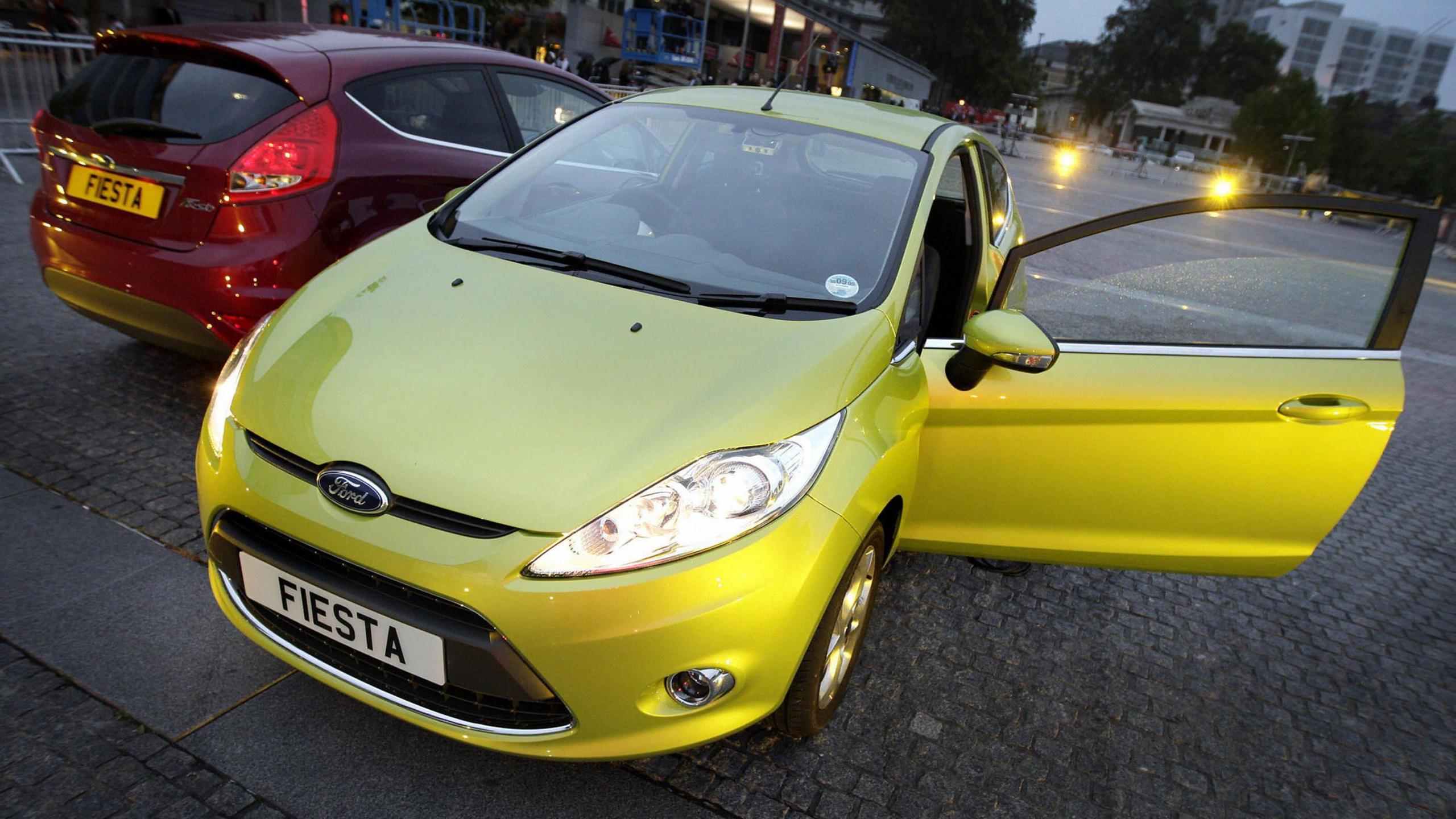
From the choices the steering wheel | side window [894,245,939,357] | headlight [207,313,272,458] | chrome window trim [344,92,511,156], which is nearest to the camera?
headlight [207,313,272,458]

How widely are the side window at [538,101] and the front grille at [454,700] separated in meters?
3.33

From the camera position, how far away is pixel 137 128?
132 inches

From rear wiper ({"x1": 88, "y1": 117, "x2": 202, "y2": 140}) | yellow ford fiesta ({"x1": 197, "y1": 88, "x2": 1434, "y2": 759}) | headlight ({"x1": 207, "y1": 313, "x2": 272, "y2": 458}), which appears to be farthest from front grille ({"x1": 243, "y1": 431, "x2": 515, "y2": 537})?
rear wiper ({"x1": 88, "y1": 117, "x2": 202, "y2": 140})

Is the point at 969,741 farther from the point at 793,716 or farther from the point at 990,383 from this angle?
the point at 990,383

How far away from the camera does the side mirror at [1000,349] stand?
2.39 meters

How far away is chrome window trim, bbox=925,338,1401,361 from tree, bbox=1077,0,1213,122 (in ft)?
400

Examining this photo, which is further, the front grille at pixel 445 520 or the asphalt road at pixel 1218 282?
the asphalt road at pixel 1218 282

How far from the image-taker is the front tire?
2.06m

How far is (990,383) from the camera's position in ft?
8.45

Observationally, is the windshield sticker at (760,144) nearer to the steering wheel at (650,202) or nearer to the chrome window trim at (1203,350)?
the steering wheel at (650,202)

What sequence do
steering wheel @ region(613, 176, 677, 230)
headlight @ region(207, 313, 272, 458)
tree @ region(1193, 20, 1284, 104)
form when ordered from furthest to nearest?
tree @ region(1193, 20, 1284, 104)
steering wheel @ region(613, 176, 677, 230)
headlight @ region(207, 313, 272, 458)

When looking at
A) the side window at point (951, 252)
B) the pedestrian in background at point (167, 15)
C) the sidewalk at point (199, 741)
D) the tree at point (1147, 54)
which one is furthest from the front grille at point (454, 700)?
the tree at point (1147, 54)

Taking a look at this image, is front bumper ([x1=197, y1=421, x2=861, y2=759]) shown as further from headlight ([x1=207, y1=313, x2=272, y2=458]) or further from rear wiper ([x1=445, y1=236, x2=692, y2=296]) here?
rear wiper ([x1=445, y1=236, x2=692, y2=296])

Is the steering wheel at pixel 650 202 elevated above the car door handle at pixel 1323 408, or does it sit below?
above
